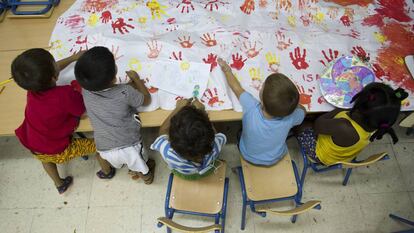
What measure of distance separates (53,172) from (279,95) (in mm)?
1517

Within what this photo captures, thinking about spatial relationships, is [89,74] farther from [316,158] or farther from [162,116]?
[316,158]

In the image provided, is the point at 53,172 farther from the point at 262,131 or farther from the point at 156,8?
the point at 262,131

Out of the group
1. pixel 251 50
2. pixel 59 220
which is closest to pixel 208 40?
pixel 251 50

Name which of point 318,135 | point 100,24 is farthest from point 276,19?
point 100,24

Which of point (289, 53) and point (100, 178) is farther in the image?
point (100, 178)

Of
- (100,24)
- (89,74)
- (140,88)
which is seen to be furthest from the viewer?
(100,24)

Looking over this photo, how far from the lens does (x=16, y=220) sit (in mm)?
2006

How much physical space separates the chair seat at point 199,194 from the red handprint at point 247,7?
3.55ft

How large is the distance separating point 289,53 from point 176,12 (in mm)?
769

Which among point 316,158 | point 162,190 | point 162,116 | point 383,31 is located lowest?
point 162,190

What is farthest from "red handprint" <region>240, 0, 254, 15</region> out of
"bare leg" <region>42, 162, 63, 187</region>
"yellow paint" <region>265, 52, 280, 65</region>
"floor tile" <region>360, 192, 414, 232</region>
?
"bare leg" <region>42, 162, 63, 187</region>

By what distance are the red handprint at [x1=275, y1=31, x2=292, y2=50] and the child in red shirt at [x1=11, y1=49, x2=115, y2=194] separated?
1179 millimetres

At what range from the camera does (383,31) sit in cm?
193

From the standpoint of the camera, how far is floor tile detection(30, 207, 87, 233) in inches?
77.6
